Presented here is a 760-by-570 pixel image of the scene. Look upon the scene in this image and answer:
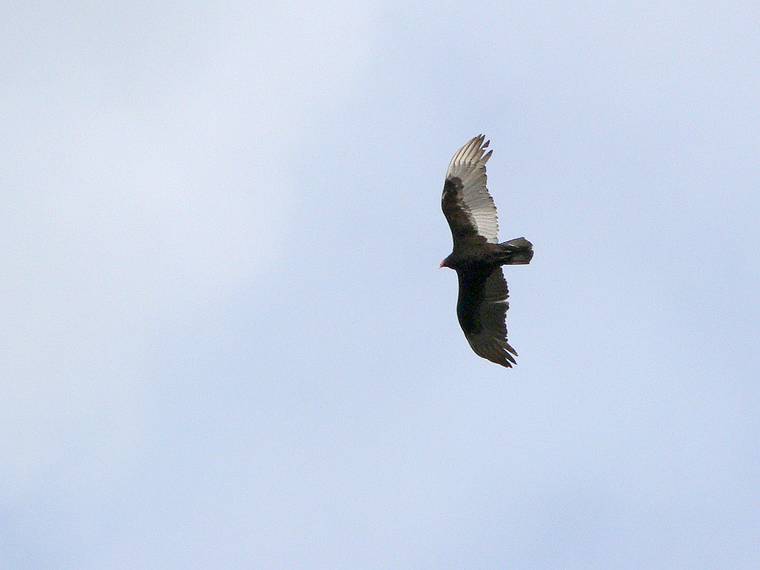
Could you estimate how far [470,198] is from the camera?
38531mm

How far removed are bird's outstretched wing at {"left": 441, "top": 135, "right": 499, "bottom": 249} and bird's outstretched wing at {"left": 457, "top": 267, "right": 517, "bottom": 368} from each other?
1.08 metres

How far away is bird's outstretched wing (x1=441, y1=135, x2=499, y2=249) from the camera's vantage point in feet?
126

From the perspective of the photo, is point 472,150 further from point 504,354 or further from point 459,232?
point 504,354

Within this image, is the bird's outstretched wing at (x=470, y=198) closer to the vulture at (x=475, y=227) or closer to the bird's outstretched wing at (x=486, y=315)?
the vulture at (x=475, y=227)

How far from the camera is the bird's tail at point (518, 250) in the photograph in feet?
124

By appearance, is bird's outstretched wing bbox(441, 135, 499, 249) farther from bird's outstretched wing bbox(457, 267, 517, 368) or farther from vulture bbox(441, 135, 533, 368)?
bird's outstretched wing bbox(457, 267, 517, 368)

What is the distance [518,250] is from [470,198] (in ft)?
5.24

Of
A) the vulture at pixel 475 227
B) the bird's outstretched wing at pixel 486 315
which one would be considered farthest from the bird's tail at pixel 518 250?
the bird's outstretched wing at pixel 486 315

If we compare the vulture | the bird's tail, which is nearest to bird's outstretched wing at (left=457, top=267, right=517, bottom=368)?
the vulture

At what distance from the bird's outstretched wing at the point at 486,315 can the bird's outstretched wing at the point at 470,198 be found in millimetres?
1084

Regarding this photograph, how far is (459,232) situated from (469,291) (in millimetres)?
1459

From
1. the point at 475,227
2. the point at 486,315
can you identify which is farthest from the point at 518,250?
the point at 486,315

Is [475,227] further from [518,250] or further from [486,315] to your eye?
[486,315]

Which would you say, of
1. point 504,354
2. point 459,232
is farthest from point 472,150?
point 504,354
